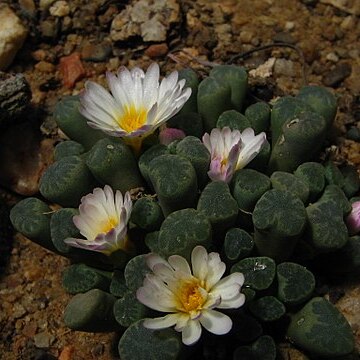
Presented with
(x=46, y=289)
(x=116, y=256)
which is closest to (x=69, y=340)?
(x=46, y=289)

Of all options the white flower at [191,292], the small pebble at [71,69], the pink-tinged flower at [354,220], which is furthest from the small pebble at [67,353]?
the small pebble at [71,69]

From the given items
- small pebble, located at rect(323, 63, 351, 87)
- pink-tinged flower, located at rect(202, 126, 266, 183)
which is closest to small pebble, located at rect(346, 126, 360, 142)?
small pebble, located at rect(323, 63, 351, 87)

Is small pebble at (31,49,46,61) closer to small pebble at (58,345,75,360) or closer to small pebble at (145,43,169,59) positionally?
small pebble at (145,43,169,59)

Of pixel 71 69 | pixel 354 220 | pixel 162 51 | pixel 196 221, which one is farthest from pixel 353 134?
pixel 71 69

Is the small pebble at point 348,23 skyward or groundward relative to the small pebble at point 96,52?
Result: groundward

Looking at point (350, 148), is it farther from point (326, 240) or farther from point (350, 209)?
point (326, 240)

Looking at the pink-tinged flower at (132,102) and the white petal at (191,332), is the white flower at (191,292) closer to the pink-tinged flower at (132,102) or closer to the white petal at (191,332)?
the white petal at (191,332)

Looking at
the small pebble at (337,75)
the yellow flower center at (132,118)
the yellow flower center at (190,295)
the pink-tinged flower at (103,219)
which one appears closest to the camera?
the yellow flower center at (190,295)
